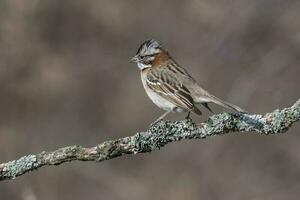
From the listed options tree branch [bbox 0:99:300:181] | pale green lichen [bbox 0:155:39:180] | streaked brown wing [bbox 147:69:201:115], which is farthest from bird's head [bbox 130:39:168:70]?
pale green lichen [bbox 0:155:39:180]

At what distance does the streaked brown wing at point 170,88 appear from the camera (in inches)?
294

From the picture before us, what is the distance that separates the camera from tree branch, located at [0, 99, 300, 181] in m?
5.34

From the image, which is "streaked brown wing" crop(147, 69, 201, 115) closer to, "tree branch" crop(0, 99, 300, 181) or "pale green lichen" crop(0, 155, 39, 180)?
"tree branch" crop(0, 99, 300, 181)

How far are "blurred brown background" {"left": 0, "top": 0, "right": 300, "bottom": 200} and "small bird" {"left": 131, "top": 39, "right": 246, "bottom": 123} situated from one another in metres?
3.07

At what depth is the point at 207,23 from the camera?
13555 millimetres

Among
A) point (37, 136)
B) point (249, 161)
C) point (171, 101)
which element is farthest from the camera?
point (37, 136)

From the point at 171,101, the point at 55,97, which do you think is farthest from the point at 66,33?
the point at 171,101

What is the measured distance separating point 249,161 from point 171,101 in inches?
172

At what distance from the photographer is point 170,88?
308 inches

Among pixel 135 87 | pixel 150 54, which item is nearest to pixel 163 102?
pixel 150 54

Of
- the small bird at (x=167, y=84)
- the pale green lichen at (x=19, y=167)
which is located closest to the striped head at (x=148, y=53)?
the small bird at (x=167, y=84)

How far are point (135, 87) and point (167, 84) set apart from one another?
6.07m

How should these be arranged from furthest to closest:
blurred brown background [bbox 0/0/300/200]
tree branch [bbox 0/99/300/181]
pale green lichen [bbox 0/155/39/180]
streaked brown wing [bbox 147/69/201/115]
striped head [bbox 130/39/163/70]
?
blurred brown background [bbox 0/0/300/200]
striped head [bbox 130/39/163/70]
streaked brown wing [bbox 147/69/201/115]
pale green lichen [bbox 0/155/39/180]
tree branch [bbox 0/99/300/181]

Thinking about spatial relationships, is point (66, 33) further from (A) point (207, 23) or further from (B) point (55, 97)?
(A) point (207, 23)
